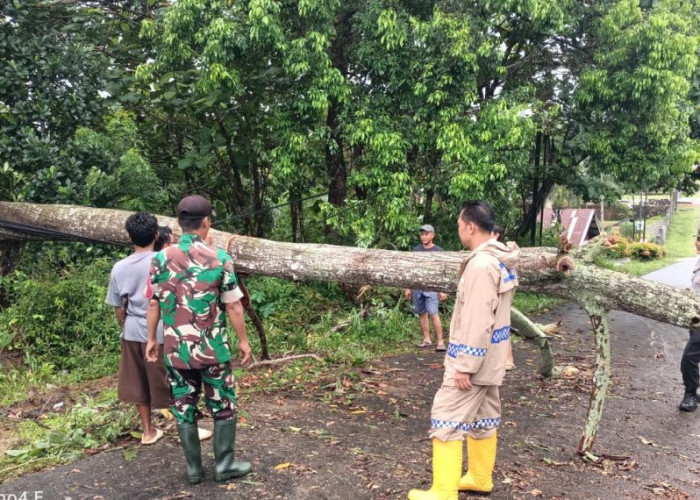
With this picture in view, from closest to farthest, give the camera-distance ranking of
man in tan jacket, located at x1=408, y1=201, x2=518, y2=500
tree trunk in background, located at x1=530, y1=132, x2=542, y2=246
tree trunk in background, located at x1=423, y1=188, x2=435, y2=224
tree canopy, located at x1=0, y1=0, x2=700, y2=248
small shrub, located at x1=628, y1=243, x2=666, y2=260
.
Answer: man in tan jacket, located at x1=408, y1=201, x2=518, y2=500 < tree canopy, located at x1=0, y1=0, x2=700, y2=248 < tree trunk in background, located at x1=423, y1=188, x2=435, y2=224 < tree trunk in background, located at x1=530, y1=132, x2=542, y2=246 < small shrub, located at x1=628, y1=243, x2=666, y2=260

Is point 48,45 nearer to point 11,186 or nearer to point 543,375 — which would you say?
point 11,186

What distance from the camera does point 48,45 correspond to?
812 centimetres

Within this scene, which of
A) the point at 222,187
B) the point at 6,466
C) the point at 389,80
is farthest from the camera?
the point at 222,187

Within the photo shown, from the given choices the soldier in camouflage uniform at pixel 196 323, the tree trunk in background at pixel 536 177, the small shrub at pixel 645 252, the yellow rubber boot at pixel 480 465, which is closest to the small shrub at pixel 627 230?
the small shrub at pixel 645 252

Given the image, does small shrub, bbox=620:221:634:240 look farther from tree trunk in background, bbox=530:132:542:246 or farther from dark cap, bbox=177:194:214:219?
dark cap, bbox=177:194:214:219

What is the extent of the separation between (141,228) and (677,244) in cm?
3059

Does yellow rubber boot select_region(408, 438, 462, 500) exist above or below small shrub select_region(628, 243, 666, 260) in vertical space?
above

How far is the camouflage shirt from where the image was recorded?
3326mm

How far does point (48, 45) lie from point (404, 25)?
525 centimetres

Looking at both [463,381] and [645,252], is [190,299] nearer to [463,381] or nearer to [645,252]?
[463,381]

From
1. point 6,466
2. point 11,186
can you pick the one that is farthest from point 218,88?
point 6,466

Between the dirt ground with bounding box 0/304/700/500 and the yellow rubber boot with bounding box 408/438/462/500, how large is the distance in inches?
13.3

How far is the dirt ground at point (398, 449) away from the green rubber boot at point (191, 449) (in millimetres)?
73

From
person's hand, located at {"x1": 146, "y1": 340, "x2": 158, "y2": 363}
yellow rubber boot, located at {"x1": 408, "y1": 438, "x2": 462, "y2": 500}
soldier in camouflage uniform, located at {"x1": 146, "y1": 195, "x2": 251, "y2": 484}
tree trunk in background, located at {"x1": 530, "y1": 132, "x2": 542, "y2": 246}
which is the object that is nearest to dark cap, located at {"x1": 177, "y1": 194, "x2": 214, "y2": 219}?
soldier in camouflage uniform, located at {"x1": 146, "y1": 195, "x2": 251, "y2": 484}
